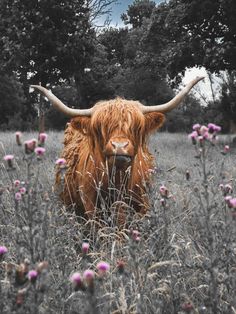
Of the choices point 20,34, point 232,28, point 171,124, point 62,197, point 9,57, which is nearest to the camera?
point 62,197

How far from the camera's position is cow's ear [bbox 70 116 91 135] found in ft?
15.3

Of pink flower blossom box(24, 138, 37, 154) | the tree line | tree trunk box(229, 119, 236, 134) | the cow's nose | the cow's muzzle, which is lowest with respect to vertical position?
tree trunk box(229, 119, 236, 134)

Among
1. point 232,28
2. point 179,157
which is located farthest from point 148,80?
point 179,157

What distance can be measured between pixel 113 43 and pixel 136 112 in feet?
130

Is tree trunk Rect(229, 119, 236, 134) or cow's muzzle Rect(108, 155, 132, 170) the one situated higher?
cow's muzzle Rect(108, 155, 132, 170)

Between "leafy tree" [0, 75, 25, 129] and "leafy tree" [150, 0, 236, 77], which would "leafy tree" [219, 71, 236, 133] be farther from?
"leafy tree" [0, 75, 25, 129]

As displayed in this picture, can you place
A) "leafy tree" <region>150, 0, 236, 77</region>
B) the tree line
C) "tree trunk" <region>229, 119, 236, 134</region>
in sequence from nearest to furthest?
1. the tree line
2. "leafy tree" <region>150, 0, 236, 77</region>
3. "tree trunk" <region>229, 119, 236, 134</region>

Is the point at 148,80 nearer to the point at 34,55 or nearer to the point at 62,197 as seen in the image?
the point at 34,55

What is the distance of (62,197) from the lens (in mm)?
5422

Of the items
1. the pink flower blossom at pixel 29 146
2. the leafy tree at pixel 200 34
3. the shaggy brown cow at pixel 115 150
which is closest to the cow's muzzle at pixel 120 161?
the shaggy brown cow at pixel 115 150

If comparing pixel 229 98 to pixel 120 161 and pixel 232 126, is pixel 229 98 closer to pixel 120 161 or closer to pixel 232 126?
pixel 232 126

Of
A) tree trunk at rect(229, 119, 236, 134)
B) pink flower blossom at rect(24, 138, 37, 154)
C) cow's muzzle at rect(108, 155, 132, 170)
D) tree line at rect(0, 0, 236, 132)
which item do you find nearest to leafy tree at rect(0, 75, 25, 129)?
tree line at rect(0, 0, 236, 132)

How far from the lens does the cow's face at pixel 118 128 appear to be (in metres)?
3.98

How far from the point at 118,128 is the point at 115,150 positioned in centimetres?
35
